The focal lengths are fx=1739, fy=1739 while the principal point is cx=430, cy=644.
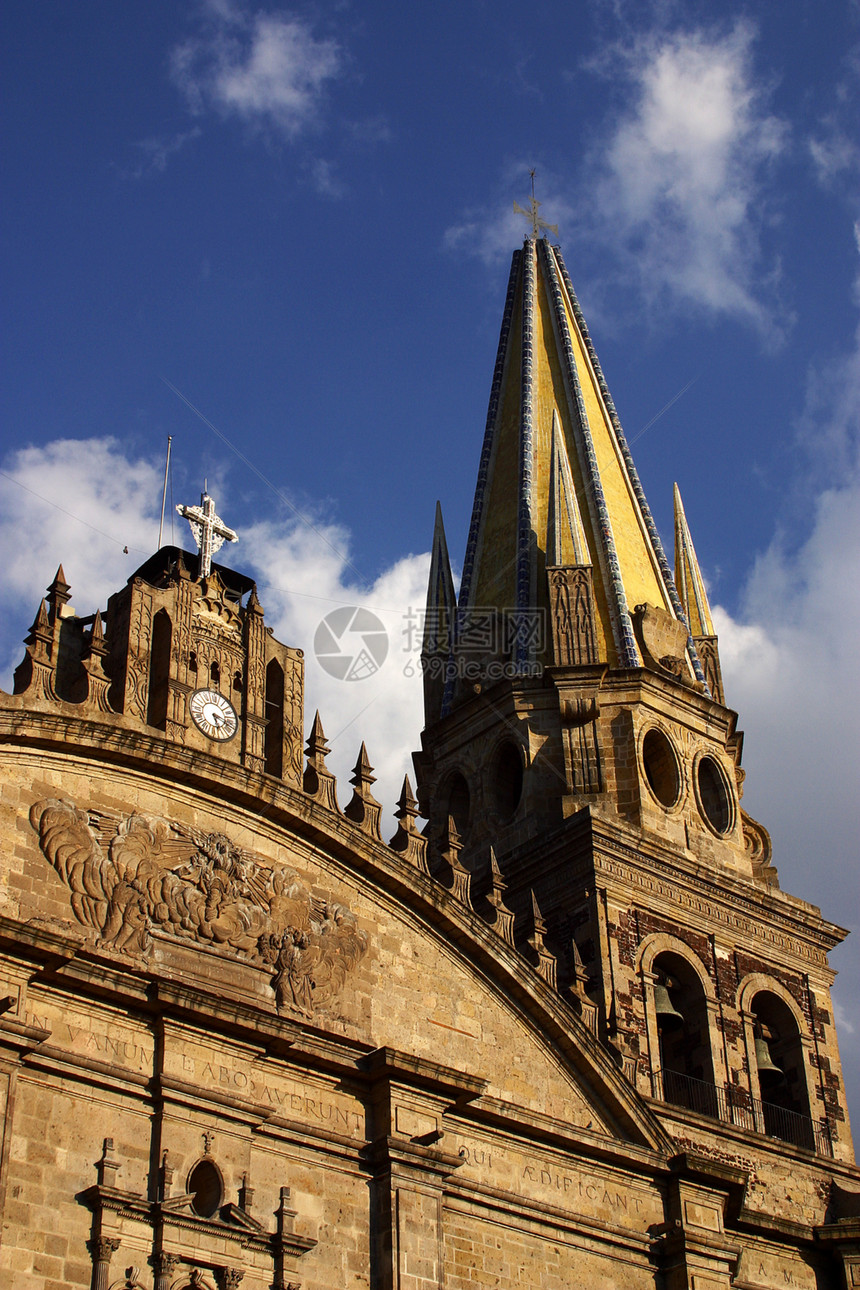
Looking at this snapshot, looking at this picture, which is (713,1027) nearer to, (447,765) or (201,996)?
(447,765)

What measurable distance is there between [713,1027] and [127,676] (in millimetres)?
12569

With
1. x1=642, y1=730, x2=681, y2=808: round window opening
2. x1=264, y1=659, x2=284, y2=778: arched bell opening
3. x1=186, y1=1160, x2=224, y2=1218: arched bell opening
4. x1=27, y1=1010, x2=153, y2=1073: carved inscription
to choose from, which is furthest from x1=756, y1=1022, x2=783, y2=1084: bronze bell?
x1=27, y1=1010, x2=153, y2=1073: carved inscription

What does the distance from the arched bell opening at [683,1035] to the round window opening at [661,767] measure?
332 centimetres

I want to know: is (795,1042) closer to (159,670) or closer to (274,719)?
(274,719)

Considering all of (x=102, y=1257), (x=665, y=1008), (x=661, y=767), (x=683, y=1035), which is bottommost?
(x=102, y=1257)

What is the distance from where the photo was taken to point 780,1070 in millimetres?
30266

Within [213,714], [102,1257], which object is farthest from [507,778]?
[102,1257]

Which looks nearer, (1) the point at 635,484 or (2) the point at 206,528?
(2) the point at 206,528

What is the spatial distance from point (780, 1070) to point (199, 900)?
44.0 ft

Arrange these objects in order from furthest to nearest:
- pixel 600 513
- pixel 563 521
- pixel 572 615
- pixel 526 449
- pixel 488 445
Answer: pixel 488 445 → pixel 526 449 → pixel 600 513 → pixel 563 521 → pixel 572 615

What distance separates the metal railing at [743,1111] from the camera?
92.5 feet

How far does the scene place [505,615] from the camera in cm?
3425

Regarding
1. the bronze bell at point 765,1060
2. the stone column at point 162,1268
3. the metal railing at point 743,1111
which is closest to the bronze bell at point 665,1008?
the metal railing at point 743,1111

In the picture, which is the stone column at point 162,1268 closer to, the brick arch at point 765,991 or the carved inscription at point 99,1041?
the carved inscription at point 99,1041
